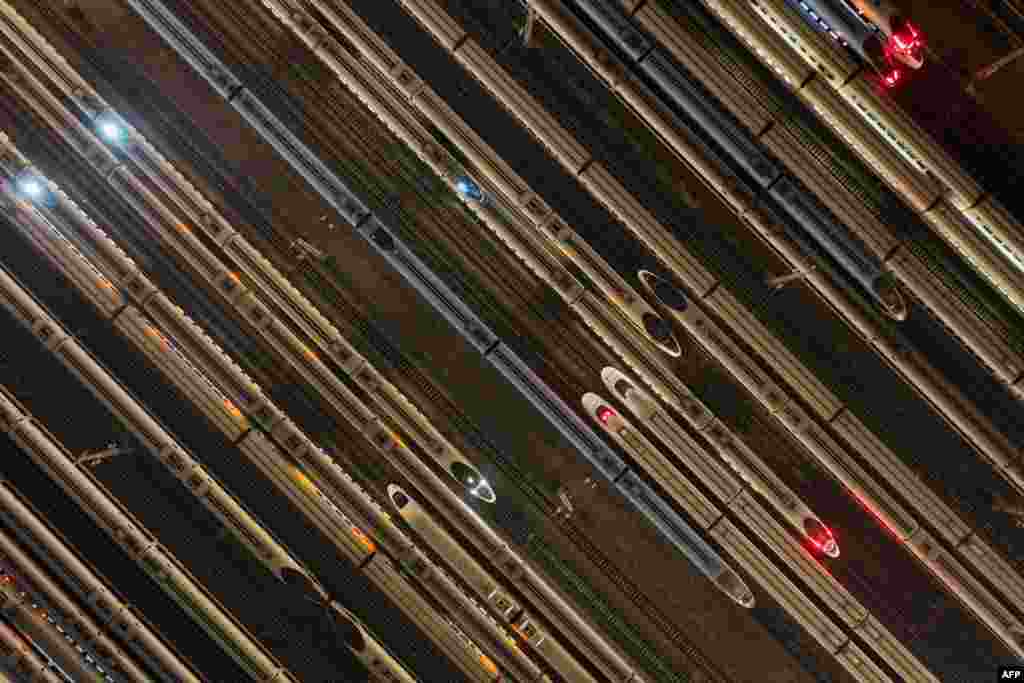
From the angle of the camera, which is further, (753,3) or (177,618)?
(177,618)

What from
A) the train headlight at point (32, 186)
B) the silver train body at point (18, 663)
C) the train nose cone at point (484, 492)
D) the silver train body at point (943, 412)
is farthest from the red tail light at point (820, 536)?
the train headlight at point (32, 186)

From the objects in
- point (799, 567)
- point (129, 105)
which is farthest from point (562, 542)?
point (129, 105)

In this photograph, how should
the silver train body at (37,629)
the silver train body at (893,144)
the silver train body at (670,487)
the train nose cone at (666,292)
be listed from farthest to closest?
the silver train body at (670,487), the train nose cone at (666,292), the silver train body at (37,629), the silver train body at (893,144)

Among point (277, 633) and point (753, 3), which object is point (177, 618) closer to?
point (277, 633)

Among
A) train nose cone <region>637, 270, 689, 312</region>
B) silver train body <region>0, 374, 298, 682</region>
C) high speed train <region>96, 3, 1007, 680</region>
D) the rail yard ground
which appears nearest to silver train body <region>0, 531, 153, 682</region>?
silver train body <region>0, 374, 298, 682</region>

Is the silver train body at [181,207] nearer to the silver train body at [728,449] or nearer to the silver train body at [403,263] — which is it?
the silver train body at [403,263]

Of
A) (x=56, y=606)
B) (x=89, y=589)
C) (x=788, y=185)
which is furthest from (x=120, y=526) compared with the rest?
(x=788, y=185)

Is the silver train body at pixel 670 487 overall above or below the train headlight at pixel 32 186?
below
